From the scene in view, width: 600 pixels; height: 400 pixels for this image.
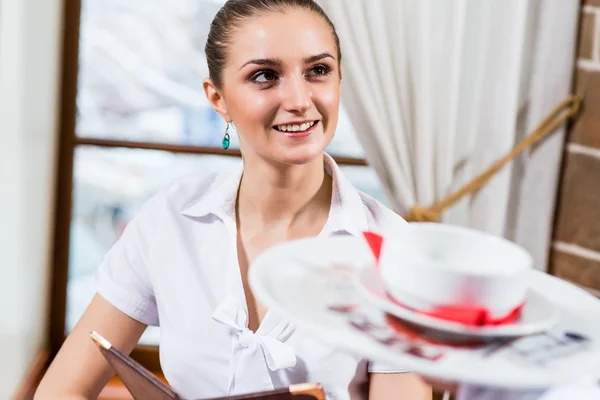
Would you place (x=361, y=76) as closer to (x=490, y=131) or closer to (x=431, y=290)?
(x=490, y=131)

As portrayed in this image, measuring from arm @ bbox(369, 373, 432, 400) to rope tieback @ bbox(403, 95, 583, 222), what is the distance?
79 centimetres

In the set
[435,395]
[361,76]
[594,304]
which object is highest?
[361,76]

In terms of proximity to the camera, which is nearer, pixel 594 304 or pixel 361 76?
pixel 594 304

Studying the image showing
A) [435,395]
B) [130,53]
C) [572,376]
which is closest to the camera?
[572,376]

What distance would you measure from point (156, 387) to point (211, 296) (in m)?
0.31

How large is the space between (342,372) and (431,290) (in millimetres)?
527

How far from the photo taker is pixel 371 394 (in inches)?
44.1

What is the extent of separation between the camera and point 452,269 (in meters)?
0.62

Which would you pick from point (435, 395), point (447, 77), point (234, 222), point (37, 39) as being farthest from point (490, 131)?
point (37, 39)

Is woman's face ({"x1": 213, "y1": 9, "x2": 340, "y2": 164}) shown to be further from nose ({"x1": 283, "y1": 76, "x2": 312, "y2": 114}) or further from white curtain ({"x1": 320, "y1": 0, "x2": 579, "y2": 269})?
white curtain ({"x1": 320, "y1": 0, "x2": 579, "y2": 269})

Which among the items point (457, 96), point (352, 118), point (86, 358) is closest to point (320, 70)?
point (86, 358)

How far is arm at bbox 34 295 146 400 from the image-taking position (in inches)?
45.9

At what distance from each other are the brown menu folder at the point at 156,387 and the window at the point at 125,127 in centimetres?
126

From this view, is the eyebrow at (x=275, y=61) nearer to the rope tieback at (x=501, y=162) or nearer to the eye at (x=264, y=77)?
the eye at (x=264, y=77)
